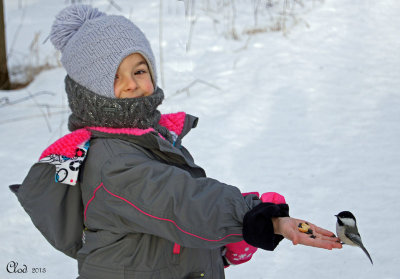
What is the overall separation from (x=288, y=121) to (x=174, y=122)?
1754mm

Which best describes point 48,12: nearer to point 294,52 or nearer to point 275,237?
point 294,52

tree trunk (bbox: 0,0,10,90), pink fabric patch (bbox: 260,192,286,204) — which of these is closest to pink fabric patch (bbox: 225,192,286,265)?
pink fabric patch (bbox: 260,192,286,204)

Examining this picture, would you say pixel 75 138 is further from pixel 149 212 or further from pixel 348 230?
pixel 348 230

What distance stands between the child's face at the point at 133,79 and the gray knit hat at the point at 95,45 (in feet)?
0.09

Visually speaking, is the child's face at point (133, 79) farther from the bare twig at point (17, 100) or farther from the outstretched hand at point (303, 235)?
the bare twig at point (17, 100)

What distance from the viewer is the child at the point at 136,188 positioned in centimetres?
121

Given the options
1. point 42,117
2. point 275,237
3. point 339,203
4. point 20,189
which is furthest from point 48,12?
point 275,237

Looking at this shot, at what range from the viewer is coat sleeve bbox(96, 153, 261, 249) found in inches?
47.8

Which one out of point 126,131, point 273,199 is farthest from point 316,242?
point 126,131

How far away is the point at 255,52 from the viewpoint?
13.9ft

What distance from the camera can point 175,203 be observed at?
3.99 feet

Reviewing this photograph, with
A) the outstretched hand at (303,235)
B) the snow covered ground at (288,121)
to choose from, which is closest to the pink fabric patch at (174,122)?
the outstretched hand at (303,235)

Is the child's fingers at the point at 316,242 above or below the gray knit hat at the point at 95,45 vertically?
below

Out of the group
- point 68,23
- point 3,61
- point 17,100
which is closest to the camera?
point 68,23
